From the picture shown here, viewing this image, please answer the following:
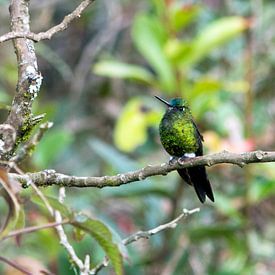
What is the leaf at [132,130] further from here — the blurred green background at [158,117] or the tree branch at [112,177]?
the tree branch at [112,177]

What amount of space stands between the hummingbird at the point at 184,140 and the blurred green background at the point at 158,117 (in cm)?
133

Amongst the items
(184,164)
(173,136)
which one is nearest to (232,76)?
(173,136)

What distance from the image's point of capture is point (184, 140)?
2.40 meters

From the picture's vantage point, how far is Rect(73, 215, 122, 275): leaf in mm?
1418

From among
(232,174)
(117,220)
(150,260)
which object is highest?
(232,174)

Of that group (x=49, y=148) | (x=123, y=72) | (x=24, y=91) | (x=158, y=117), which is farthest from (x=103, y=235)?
(x=49, y=148)

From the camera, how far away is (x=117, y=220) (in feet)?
16.5

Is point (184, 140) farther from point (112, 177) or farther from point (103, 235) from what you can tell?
point (103, 235)

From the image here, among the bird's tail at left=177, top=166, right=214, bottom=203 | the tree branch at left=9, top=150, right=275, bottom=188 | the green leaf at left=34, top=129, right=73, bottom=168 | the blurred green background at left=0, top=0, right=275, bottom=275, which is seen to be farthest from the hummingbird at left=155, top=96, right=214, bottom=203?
the green leaf at left=34, top=129, right=73, bottom=168

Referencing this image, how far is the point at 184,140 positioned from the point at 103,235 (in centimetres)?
96

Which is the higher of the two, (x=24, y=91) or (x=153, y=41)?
(x=153, y=41)

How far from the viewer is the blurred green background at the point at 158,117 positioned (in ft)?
13.1

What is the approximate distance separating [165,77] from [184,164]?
2278 millimetres

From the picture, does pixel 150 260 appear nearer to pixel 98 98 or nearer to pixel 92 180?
pixel 98 98
